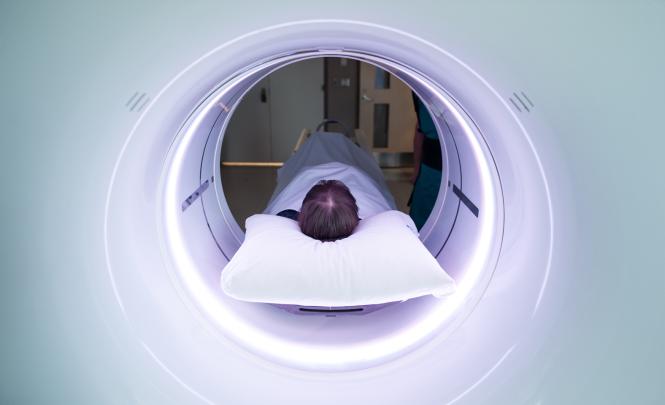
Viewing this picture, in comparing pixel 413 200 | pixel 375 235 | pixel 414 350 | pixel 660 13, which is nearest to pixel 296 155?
pixel 413 200

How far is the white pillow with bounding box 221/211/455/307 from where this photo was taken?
1104 mm

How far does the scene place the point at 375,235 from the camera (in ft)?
4.15

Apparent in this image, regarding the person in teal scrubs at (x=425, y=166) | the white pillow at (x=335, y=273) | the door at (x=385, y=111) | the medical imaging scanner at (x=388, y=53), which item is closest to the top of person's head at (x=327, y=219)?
the white pillow at (x=335, y=273)

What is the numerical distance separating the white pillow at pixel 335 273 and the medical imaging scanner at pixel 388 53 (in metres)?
0.12

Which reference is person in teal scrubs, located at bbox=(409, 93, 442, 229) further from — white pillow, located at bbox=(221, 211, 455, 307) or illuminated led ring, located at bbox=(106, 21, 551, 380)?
white pillow, located at bbox=(221, 211, 455, 307)

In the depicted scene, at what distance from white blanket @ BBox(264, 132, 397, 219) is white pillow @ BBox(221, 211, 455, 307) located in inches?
25.9

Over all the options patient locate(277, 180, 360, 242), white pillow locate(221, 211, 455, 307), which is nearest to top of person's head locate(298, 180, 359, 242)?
patient locate(277, 180, 360, 242)

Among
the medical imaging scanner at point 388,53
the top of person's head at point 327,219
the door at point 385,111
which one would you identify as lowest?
the medical imaging scanner at point 388,53

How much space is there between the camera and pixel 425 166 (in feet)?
7.86

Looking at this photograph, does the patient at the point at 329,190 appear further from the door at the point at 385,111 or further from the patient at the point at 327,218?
the door at the point at 385,111

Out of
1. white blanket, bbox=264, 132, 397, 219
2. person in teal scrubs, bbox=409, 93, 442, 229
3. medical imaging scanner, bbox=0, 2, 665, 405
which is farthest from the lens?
person in teal scrubs, bbox=409, 93, 442, 229

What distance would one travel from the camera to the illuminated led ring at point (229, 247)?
0.80 metres

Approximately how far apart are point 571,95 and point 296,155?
2.03m

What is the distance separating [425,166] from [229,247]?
1153 millimetres
